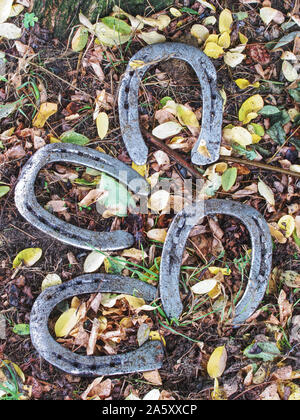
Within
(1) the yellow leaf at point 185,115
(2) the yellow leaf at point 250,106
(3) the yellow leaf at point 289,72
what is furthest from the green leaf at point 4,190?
(3) the yellow leaf at point 289,72


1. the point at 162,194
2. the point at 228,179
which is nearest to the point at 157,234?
the point at 162,194

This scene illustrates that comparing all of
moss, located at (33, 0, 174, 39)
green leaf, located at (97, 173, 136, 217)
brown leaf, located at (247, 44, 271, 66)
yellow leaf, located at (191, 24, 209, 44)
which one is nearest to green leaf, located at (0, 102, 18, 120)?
moss, located at (33, 0, 174, 39)

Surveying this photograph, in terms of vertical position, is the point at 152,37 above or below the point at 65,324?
above

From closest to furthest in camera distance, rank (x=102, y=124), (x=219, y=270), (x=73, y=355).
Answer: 1. (x=73, y=355)
2. (x=219, y=270)
3. (x=102, y=124)

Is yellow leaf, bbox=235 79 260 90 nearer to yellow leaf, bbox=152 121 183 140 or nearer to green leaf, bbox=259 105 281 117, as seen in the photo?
green leaf, bbox=259 105 281 117

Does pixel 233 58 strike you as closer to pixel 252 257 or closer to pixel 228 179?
pixel 228 179

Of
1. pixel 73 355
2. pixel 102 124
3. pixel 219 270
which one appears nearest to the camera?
pixel 73 355

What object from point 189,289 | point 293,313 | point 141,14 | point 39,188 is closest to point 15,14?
point 141,14

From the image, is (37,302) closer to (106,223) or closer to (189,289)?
(106,223)
